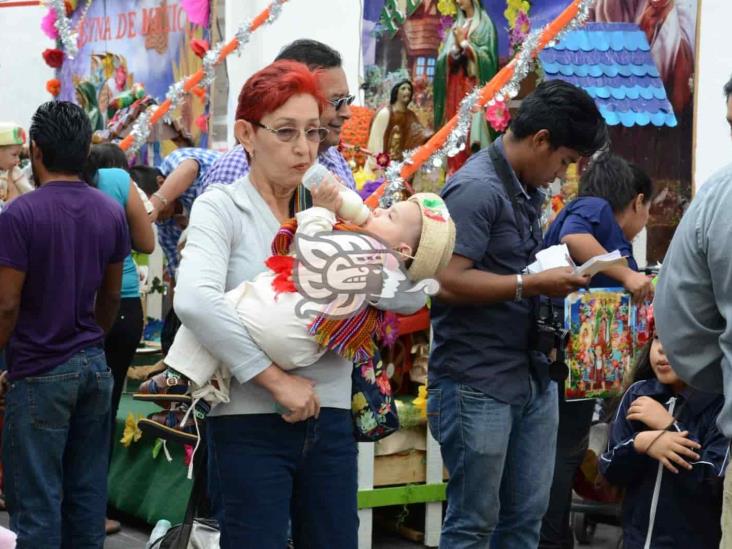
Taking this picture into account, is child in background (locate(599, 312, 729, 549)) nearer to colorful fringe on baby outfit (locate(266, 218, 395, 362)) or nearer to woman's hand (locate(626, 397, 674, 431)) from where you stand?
woman's hand (locate(626, 397, 674, 431))

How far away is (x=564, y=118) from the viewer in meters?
3.72

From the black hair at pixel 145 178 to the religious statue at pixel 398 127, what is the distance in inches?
78.2

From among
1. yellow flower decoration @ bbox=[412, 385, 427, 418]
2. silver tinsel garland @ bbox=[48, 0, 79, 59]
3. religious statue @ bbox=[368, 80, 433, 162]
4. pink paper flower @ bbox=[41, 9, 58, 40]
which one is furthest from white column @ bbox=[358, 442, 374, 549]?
pink paper flower @ bbox=[41, 9, 58, 40]

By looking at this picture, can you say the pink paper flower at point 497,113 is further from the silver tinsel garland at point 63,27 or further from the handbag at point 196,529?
the silver tinsel garland at point 63,27

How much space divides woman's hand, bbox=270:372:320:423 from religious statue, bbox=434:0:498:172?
6.19 m

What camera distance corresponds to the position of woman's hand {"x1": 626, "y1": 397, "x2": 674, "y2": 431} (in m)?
3.36

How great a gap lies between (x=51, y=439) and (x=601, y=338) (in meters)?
2.12

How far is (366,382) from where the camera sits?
9.64 ft

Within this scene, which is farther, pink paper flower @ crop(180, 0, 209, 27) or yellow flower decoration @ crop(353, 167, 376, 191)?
pink paper flower @ crop(180, 0, 209, 27)

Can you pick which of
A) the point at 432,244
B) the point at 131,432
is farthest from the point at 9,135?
the point at 432,244

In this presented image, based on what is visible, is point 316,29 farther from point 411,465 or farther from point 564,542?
point 564,542

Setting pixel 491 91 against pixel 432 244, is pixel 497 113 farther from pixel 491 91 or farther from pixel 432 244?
pixel 432 244

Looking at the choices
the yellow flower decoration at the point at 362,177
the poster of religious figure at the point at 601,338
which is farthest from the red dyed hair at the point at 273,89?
the yellow flower decoration at the point at 362,177

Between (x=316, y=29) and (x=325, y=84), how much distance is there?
18.6 feet
